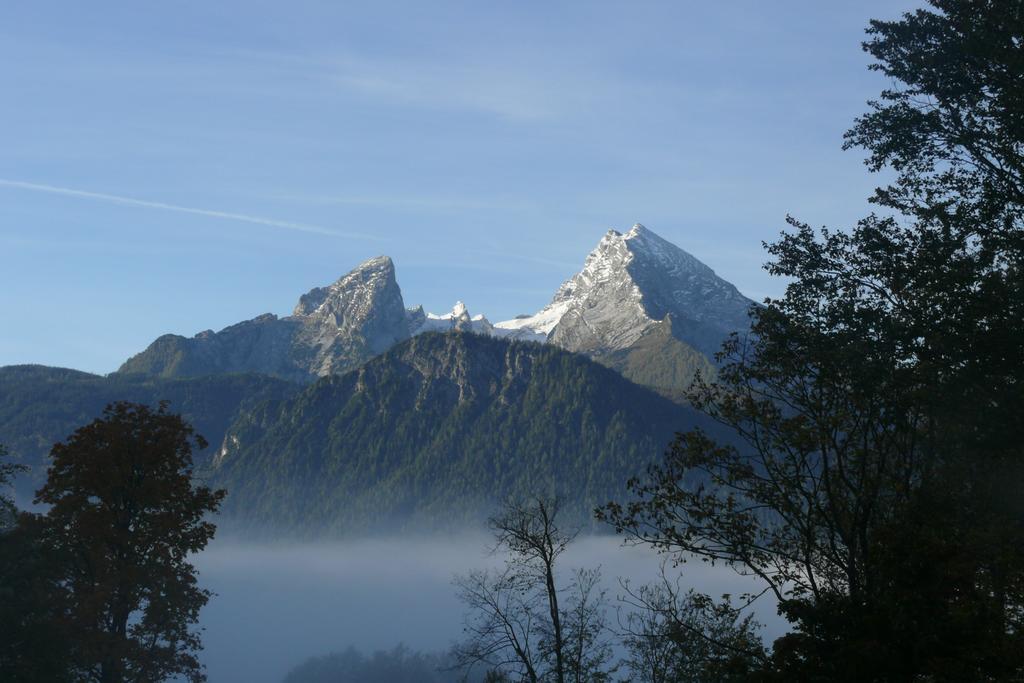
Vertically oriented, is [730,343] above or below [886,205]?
below

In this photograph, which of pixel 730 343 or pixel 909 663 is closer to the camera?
pixel 909 663

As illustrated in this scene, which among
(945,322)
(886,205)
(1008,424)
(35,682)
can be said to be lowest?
(35,682)

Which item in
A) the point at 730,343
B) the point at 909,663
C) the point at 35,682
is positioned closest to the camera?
the point at 909,663

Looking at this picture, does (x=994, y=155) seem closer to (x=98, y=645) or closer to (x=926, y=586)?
(x=926, y=586)

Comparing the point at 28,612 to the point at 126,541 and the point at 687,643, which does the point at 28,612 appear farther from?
the point at 687,643

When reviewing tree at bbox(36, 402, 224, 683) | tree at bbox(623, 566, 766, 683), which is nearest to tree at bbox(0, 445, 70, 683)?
tree at bbox(36, 402, 224, 683)

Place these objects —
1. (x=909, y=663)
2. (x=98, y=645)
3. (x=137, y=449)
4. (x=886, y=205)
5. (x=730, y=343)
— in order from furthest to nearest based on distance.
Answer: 1. (x=137, y=449)
2. (x=98, y=645)
3. (x=886, y=205)
4. (x=730, y=343)
5. (x=909, y=663)

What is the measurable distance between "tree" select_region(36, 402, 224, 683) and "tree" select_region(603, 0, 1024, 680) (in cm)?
2602

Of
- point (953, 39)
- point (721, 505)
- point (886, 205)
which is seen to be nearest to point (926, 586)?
point (721, 505)

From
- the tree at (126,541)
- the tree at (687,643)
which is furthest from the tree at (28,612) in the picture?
the tree at (687,643)

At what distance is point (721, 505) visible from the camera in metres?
34.8

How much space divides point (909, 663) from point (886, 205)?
17.7m

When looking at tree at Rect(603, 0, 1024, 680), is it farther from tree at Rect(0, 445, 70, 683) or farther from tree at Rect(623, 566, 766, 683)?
tree at Rect(0, 445, 70, 683)

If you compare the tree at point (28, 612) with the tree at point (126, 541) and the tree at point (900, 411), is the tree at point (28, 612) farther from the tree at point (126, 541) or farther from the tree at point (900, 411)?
the tree at point (900, 411)
